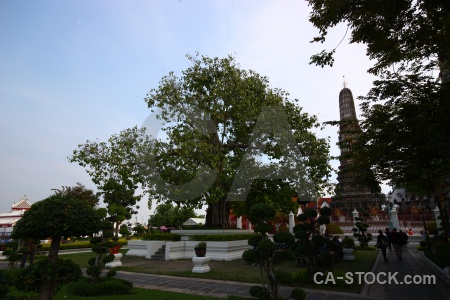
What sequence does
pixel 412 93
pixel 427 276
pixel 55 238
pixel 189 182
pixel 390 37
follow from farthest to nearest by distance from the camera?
pixel 189 182, pixel 427 276, pixel 412 93, pixel 390 37, pixel 55 238

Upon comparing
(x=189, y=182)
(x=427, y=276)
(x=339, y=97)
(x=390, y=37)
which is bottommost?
(x=427, y=276)

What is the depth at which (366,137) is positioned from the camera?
9.92 m

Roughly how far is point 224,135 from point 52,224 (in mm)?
13396

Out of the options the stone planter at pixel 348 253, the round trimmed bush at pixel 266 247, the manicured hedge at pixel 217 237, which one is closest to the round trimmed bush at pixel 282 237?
the round trimmed bush at pixel 266 247

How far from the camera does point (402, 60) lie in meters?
7.88

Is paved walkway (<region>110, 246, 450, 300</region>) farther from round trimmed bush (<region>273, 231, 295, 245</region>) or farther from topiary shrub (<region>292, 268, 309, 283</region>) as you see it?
round trimmed bush (<region>273, 231, 295, 245</region>)

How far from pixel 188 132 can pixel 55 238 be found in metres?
10.1

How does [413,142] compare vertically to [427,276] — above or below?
above

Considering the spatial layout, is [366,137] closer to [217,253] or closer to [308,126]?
[308,126]

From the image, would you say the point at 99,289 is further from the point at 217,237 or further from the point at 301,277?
the point at 217,237

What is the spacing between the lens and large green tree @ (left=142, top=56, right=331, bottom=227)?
15367 mm

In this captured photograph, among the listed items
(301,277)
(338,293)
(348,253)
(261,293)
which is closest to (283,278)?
(261,293)

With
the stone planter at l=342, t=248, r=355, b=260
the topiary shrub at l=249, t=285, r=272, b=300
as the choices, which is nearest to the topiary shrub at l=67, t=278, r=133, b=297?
the topiary shrub at l=249, t=285, r=272, b=300

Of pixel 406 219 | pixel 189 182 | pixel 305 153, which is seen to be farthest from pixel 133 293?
pixel 406 219
